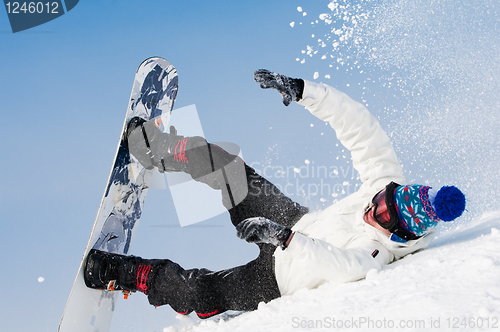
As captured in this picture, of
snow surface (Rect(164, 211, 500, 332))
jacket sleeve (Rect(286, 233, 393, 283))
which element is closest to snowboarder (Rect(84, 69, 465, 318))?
jacket sleeve (Rect(286, 233, 393, 283))

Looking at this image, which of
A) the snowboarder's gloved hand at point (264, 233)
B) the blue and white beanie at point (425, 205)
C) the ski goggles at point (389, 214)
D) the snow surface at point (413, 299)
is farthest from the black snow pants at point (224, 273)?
the blue and white beanie at point (425, 205)

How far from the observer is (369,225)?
156 cm

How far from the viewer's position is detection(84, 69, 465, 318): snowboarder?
53.1 inches

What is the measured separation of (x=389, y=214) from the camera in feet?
4.79

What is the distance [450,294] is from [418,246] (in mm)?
640

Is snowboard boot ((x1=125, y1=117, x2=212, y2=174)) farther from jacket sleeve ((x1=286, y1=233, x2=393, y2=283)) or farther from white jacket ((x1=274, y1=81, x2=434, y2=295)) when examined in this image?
jacket sleeve ((x1=286, y1=233, x2=393, y2=283))

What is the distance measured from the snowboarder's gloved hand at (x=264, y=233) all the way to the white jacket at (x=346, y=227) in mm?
38

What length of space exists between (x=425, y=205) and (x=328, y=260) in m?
0.42

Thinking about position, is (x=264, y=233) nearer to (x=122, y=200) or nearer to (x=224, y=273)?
(x=224, y=273)

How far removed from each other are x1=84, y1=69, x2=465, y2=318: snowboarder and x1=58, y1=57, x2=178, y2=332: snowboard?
0.10 meters

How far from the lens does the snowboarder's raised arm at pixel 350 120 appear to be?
1.77m

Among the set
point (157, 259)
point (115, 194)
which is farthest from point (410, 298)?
point (115, 194)

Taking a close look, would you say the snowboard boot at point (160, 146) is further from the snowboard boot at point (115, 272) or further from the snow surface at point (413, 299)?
the snow surface at point (413, 299)

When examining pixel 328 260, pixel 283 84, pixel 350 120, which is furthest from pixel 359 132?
pixel 328 260
